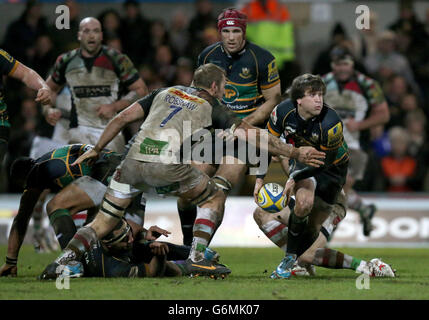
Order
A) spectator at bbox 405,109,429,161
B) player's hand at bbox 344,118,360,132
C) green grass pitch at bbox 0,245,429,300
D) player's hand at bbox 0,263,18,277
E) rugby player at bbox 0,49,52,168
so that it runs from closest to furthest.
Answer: green grass pitch at bbox 0,245,429,300
player's hand at bbox 0,263,18,277
rugby player at bbox 0,49,52,168
player's hand at bbox 344,118,360,132
spectator at bbox 405,109,429,161

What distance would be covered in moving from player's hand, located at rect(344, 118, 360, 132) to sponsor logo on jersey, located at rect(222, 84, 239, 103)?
310 cm

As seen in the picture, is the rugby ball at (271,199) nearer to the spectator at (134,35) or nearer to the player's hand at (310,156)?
the player's hand at (310,156)

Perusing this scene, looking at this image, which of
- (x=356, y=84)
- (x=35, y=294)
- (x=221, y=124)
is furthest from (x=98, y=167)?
(x=356, y=84)

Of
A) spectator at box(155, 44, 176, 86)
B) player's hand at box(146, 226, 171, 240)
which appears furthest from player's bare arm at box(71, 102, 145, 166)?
spectator at box(155, 44, 176, 86)

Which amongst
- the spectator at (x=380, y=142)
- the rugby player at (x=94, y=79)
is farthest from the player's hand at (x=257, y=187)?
the spectator at (x=380, y=142)

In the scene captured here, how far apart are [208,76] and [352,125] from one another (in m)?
4.88

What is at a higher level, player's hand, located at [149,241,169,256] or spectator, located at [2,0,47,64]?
spectator, located at [2,0,47,64]

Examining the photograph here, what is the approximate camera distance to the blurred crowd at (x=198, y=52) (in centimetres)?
1436

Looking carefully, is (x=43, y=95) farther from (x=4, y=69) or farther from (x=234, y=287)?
(x=234, y=287)

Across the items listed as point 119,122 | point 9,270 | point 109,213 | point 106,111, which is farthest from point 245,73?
point 9,270

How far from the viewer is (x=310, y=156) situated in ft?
24.6

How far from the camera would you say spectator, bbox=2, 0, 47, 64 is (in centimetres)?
1515

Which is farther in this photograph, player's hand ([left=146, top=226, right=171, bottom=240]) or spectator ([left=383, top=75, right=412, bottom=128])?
spectator ([left=383, top=75, right=412, bottom=128])

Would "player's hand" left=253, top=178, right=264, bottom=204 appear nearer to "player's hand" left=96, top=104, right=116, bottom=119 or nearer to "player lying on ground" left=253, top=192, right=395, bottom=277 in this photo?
"player lying on ground" left=253, top=192, right=395, bottom=277
